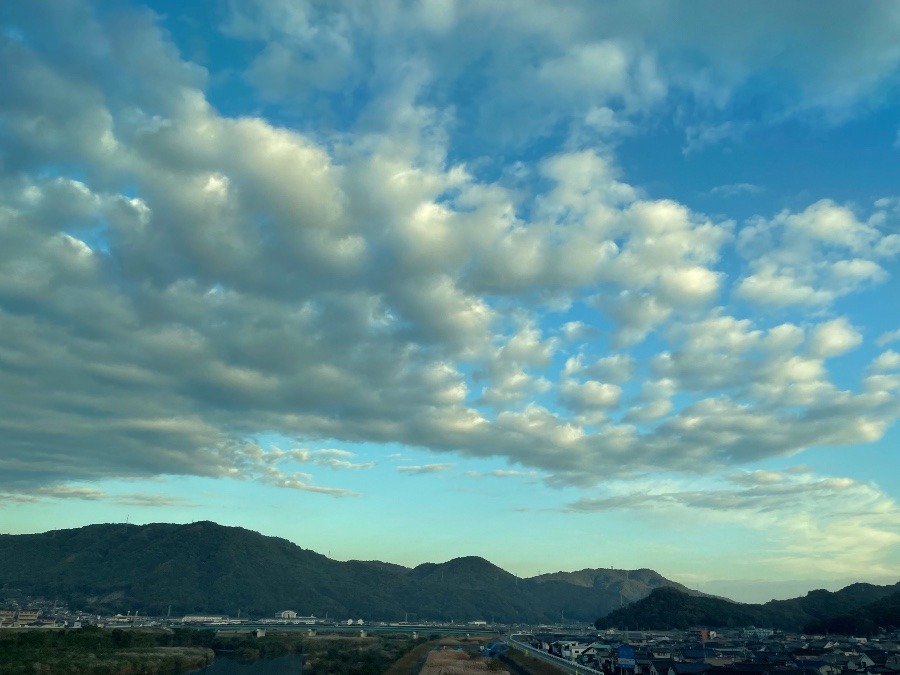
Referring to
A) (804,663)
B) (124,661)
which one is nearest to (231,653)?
(124,661)

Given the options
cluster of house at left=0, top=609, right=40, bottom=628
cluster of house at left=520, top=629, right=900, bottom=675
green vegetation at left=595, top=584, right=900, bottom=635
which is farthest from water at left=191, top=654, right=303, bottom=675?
green vegetation at left=595, top=584, right=900, bottom=635

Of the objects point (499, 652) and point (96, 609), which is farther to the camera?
point (96, 609)

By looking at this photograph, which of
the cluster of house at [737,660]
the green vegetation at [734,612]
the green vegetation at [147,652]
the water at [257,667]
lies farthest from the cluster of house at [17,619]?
the green vegetation at [734,612]

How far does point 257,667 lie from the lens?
294 ft

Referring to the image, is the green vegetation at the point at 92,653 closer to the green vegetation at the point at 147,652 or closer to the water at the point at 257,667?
the green vegetation at the point at 147,652

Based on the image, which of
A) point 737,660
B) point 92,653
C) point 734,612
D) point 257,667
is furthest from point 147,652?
point 734,612

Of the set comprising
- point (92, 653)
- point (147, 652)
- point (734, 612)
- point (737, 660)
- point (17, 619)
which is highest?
point (734, 612)

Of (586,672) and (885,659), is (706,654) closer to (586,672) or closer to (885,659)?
(885,659)

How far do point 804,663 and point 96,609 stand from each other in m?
190

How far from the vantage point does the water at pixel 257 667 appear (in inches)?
3194

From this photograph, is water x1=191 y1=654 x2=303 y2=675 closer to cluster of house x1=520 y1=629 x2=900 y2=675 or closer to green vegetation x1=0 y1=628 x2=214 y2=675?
green vegetation x1=0 y1=628 x2=214 y2=675

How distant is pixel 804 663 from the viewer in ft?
207

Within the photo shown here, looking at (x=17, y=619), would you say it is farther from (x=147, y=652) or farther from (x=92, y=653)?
(x=92, y=653)

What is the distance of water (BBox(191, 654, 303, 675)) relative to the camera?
3194 inches
